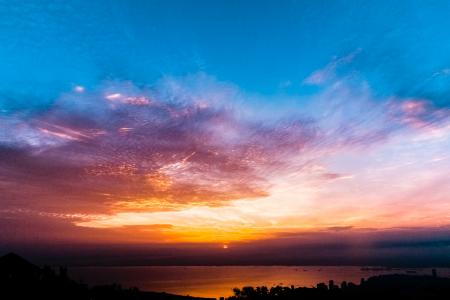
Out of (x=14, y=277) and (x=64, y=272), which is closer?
(x=14, y=277)

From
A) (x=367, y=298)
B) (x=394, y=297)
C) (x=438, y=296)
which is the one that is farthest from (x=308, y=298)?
(x=438, y=296)

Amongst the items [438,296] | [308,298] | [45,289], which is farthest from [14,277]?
[438,296]

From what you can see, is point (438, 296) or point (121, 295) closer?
point (121, 295)

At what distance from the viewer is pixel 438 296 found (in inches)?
2603

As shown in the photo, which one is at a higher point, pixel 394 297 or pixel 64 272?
pixel 64 272

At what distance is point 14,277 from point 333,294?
55.3m

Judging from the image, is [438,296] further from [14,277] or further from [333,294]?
[14,277]

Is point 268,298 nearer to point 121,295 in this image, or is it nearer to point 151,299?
point 151,299

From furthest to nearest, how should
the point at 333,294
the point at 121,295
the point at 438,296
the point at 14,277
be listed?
the point at 333,294
the point at 438,296
the point at 121,295
the point at 14,277

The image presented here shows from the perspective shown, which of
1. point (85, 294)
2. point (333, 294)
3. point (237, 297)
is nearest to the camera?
point (85, 294)

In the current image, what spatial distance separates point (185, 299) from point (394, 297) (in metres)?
46.0

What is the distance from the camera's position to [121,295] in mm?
59719

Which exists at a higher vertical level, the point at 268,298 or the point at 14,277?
the point at 14,277

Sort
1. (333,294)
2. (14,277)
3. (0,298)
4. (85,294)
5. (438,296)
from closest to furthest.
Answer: (0,298), (14,277), (85,294), (438,296), (333,294)
